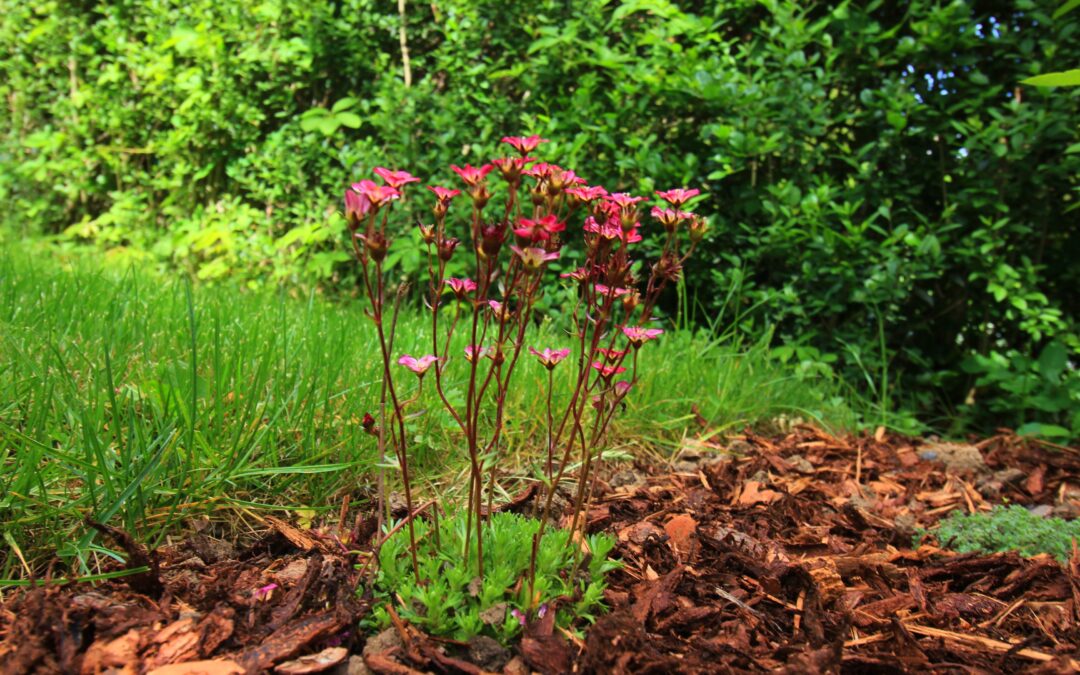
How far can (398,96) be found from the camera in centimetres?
443

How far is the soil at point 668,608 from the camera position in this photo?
127 centimetres

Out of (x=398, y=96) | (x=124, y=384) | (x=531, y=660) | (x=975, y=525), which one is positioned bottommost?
(x=975, y=525)

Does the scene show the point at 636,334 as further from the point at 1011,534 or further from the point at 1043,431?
the point at 1043,431

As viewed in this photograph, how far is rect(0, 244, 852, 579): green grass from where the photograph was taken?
156 cm

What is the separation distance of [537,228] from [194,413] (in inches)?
38.9

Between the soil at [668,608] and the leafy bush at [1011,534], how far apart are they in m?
0.09

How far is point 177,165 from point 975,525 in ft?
18.7

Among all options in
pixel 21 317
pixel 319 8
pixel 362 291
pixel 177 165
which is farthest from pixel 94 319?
pixel 177 165

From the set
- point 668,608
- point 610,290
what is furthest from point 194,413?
point 668,608

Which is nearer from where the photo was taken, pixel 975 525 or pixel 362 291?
pixel 975 525

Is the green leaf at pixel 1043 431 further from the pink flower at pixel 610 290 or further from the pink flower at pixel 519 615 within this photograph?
the pink flower at pixel 519 615

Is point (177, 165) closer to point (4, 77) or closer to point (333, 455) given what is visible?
point (4, 77)

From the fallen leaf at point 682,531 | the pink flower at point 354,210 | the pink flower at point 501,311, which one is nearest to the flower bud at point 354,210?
the pink flower at point 354,210

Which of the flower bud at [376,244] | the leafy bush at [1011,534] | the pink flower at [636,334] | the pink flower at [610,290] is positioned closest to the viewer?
the flower bud at [376,244]
